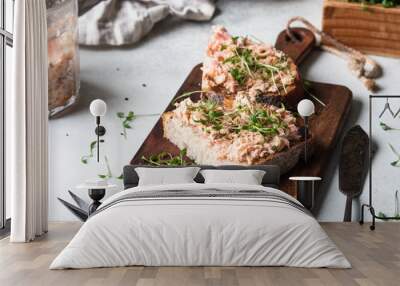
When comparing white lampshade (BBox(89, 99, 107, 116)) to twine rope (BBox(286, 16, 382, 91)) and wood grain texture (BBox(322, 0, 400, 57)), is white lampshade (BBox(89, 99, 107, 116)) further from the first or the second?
wood grain texture (BBox(322, 0, 400, 57))

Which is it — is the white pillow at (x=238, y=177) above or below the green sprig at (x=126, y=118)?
below

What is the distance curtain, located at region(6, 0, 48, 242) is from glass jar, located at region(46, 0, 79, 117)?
2.66 ft

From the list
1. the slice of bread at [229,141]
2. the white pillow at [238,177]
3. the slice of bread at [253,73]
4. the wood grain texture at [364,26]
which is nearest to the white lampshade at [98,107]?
the slice of bread at [229,141]

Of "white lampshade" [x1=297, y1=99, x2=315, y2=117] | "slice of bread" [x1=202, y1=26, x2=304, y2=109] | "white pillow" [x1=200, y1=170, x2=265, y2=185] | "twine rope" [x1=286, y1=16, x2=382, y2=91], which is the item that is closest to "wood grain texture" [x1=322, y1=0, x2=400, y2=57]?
"twine rope" [x1=286, y1=16, x2=382, y2=91]

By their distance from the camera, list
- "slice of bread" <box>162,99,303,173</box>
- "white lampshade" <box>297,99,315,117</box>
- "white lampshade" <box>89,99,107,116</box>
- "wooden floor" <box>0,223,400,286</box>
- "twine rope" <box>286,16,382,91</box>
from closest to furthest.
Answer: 1. "wooden floor" <box>0,223,400,286</box>
2. "slice of bread" <box>162,99,303,173</box>
3. "white lampshade" <box>297,99,315,117</box>
4. "white lampshade" <box>89,99,107,116</box>
5. "twine rope" <box>286,16,382,91</box>

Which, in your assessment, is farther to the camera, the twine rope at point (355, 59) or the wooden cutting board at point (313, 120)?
the twine rope at point (355, 59)

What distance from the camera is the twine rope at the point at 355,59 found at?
23.6 feet

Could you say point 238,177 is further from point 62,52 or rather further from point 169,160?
point 62,52

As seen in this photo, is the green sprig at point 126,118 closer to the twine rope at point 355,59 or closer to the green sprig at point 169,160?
the green sprig at point 169,160

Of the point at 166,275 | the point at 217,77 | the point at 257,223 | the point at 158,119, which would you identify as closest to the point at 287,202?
the point at 257,223

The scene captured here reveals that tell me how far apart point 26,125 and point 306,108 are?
2.81m

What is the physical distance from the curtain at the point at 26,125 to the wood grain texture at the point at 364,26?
315 centimetres

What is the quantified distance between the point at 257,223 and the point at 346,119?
10.4 ft

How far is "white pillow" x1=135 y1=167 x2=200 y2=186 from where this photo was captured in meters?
6.40
